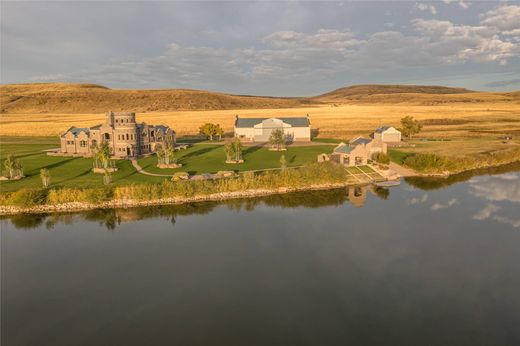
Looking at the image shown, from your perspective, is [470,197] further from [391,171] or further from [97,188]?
[97,188]

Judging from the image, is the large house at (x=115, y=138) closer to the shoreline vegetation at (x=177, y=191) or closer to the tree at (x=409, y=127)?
the shoreline vegetation at (x=177, y=191)

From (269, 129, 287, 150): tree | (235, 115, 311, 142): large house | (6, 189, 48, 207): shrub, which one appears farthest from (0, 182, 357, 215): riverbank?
(235, 115, 311, 142): large house

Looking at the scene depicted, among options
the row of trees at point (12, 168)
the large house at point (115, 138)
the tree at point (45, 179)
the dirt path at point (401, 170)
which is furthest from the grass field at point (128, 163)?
the dirt path at point (401, 170)

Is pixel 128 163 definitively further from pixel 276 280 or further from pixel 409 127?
pixel 409 127

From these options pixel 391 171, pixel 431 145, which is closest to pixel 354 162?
pixel 391 171

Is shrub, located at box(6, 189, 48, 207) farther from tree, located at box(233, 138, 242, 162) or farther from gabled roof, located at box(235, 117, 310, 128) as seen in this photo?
gabled roof, located at box(235, 117, 310, 128)

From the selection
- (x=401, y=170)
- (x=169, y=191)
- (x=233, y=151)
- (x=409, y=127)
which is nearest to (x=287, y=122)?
(x=409, y=127)
